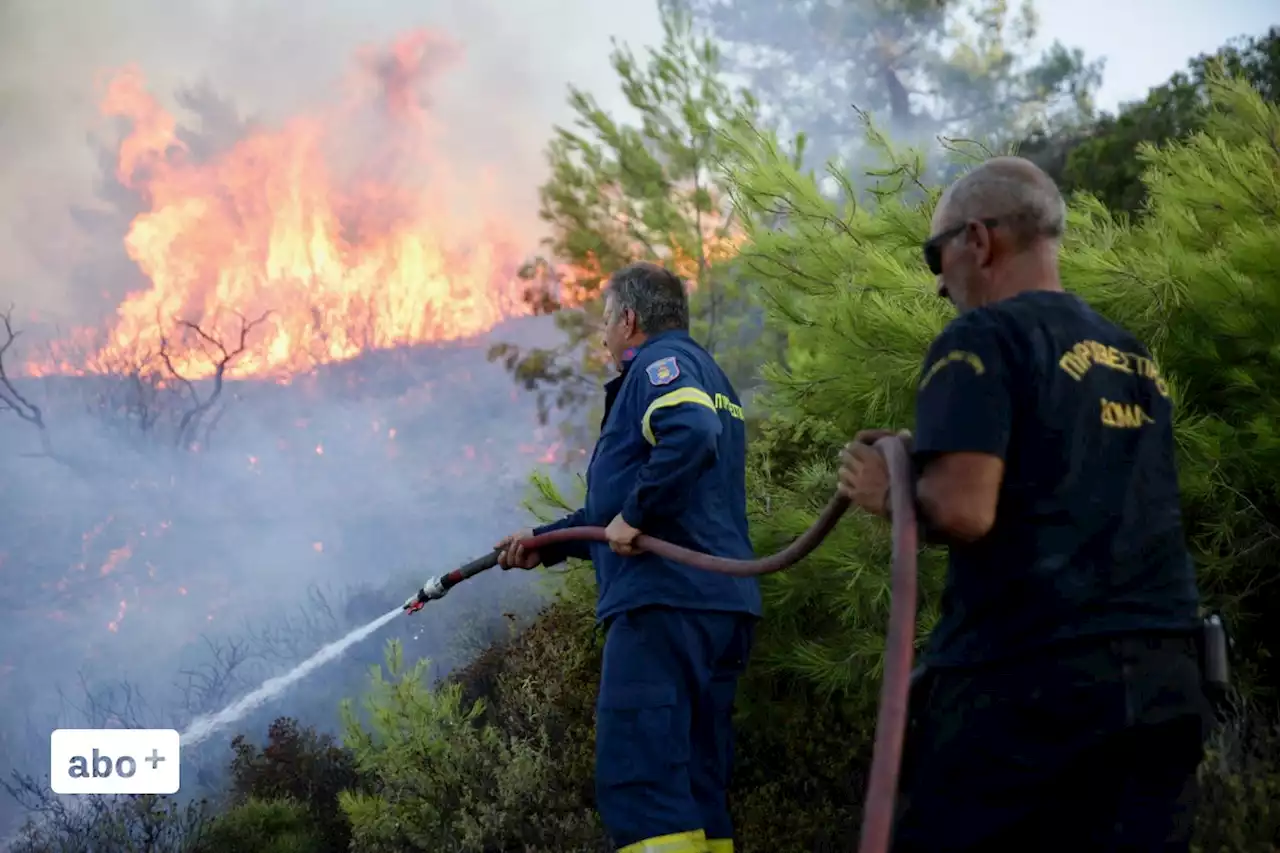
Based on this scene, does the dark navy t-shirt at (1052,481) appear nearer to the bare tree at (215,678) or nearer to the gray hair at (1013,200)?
the gray hair at (1013,200)

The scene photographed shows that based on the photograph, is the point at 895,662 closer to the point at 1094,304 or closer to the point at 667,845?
the point at 667,845

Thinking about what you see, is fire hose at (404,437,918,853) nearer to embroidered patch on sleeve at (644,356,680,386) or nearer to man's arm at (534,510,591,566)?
embroidered patch on sleeve at (644,356,680,386)

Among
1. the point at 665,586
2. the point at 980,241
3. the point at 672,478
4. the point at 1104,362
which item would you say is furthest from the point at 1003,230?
the point at 665,586

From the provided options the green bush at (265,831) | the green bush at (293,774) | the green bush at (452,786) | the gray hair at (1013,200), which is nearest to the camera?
the gray hair at (1013,200)

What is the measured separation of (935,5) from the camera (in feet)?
41.8

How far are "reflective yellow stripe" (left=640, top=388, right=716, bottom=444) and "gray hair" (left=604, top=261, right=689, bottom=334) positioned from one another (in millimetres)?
309

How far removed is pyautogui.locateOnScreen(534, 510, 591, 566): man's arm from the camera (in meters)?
3.28

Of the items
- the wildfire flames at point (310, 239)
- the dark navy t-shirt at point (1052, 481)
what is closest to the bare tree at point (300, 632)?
the wildfire flames at point (310, 239)

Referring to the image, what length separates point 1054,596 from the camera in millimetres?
1601

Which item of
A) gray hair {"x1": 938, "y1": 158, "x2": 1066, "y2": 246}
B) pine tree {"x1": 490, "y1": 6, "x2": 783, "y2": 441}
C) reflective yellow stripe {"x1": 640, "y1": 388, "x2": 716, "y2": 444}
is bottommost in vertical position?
gray hair {"x1": 938, "y1": 158, "x2": 1066, "y2": 246}

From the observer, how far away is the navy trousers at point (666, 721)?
9.07 feet

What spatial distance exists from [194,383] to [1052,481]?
7131 millimetres

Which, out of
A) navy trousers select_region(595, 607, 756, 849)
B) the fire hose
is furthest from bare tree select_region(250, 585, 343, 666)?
the fire hose

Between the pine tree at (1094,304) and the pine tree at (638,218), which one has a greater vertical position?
the pine tree at (638,218)
